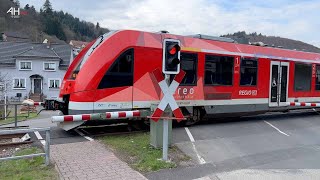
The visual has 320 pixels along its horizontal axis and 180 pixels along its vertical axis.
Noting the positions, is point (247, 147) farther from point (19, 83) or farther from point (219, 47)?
point (19, 83)

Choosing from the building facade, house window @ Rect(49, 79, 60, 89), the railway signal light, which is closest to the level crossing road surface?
the railway signal light

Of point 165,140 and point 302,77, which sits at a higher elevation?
point 302,77

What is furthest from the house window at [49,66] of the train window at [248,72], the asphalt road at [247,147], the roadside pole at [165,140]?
the roadside pole at [165,140]

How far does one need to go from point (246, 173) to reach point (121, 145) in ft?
10.6

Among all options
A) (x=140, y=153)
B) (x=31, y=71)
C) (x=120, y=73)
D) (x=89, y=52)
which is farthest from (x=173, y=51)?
(x=31, y=71)

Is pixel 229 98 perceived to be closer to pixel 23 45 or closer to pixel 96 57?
pixel 96 57

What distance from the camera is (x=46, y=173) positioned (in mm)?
6652

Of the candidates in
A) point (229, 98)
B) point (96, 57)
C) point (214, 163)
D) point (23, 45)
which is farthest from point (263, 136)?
point (23, 45)

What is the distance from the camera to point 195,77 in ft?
39.7

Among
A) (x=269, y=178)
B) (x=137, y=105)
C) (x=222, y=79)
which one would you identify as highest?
(x=222, y=79)

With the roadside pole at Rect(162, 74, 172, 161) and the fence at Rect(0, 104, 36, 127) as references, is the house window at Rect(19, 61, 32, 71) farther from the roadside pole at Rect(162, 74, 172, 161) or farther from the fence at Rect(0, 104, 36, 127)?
the roadside pole at Rect(162, 74, 172, 161)

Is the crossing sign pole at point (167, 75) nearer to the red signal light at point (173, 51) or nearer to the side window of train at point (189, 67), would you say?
the red signal light at point (173, 51)

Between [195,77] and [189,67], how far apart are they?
1.38 feet

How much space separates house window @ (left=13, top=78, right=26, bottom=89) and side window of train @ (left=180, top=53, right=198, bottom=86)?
45702 mm
